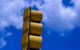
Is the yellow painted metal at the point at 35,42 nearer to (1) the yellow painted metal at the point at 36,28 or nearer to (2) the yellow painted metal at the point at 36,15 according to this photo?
(1) the yellow painted metal at the point at 36,28

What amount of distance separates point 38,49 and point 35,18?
2429 millimetres

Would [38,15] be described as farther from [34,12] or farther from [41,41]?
[41,41]

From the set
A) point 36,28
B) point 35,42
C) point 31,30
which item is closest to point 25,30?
point 31,30

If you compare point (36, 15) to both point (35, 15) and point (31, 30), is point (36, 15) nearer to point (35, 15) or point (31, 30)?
point (35, 15)

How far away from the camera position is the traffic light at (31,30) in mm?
17984

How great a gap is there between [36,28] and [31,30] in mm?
416

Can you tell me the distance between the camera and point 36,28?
60.3 feet

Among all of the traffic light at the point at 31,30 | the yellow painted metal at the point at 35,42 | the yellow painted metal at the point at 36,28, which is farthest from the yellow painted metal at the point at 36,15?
the yellow painted metal at the point at 35,42

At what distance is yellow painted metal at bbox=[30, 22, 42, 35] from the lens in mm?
18312

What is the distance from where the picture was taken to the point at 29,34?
18.3 m

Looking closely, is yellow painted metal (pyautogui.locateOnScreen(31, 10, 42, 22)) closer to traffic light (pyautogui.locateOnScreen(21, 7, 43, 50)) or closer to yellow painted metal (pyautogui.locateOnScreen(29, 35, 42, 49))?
traffic light (pyautogui.locateOnScreen(21, 7, 43, 50))

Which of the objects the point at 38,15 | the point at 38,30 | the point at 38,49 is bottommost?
the point at 38,49

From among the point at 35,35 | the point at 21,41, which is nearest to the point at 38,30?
the point at 35,35

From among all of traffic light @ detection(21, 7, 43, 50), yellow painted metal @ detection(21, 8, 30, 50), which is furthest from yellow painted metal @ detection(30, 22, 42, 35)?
yellow painted metal @ detection(21, 8, 30, 50)
